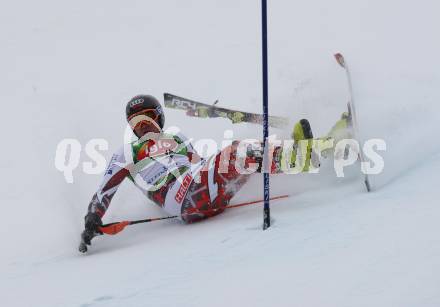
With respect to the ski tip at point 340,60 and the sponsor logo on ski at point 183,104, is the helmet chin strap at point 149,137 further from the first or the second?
the ski tip at point 340,60

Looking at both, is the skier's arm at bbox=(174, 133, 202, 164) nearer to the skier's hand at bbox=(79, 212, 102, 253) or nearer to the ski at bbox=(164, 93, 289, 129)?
the ski at bbox=(164, 93, 289, 129)

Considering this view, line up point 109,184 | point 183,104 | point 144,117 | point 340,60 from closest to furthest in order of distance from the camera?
point 109,184 < point 144,117 < point 183,104 < point 340,60

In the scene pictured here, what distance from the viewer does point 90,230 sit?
13.8 ft

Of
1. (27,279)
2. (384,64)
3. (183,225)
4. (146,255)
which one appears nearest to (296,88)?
(384,64)

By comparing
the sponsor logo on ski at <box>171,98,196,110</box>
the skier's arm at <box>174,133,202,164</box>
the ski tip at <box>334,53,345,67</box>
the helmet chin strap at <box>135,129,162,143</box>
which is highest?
the ski tip at <box>334,53,345,67</box>

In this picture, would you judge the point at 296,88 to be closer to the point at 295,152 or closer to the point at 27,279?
the point at 295,152

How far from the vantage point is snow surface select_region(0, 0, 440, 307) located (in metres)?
2.74

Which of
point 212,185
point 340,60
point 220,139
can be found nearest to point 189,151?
point 212,185

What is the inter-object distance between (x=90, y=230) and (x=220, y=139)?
257cm

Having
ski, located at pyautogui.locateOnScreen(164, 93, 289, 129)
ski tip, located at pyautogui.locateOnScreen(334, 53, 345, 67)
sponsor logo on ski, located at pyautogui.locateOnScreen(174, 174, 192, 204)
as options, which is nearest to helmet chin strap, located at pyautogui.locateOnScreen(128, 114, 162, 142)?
sponsor logo on ski, located at pyautogui.locateOnScreen(174, 174, 192, 204)

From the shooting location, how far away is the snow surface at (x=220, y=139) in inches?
108

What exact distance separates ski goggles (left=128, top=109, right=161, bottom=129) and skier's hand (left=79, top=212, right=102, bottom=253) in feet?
2.84

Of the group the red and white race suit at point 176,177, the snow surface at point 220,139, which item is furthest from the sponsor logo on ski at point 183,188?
the snow surface at point 220,139

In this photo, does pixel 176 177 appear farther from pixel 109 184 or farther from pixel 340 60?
pixel 340 60
